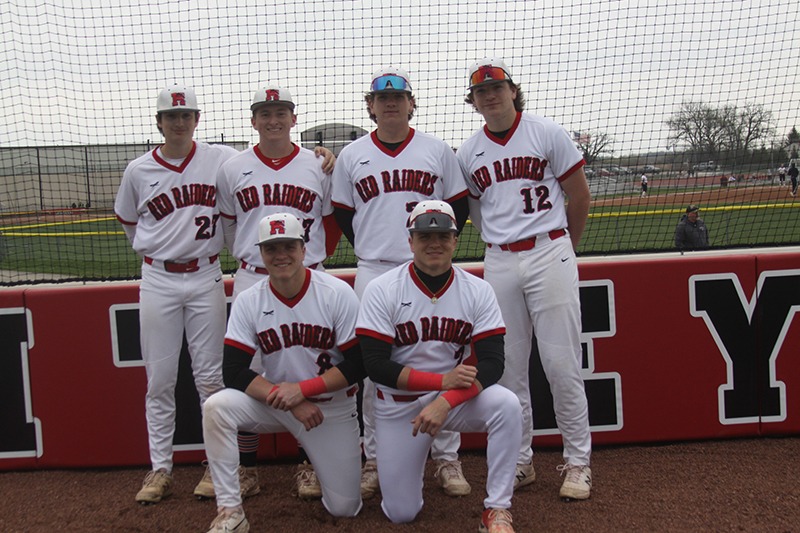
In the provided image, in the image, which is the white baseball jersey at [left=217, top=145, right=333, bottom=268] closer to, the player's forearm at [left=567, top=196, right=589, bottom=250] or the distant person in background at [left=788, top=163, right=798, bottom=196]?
the player's forearm at [left=567, top=196, right=589, bottom=250]

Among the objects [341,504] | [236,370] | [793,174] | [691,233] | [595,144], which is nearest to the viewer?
[236,370]

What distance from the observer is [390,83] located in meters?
3.07

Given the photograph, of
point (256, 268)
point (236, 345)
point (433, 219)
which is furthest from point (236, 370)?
point (433, 219)

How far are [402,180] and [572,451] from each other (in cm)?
173

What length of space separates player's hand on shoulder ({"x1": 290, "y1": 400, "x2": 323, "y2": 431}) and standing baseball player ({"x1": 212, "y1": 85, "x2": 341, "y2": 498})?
656mm

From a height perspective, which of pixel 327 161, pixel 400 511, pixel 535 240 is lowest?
pixel 400 511

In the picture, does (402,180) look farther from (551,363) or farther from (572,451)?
(572,451)

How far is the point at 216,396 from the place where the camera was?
107 inches

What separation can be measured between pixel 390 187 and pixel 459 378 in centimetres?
114

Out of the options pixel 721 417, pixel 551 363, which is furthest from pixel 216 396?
pixel 721 417

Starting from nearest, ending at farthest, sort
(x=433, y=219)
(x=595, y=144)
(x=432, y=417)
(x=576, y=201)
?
(x=432, y=417) < (x=433, y=219) < (x=576, y=201) < (x=595, y=144)

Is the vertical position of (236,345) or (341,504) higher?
(236,345)

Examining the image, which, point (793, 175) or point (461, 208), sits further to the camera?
point (793, 175)

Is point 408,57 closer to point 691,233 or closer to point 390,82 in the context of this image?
point 390,82
